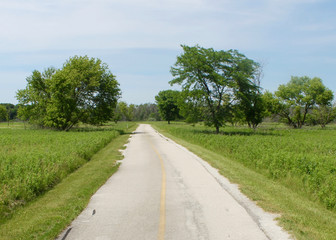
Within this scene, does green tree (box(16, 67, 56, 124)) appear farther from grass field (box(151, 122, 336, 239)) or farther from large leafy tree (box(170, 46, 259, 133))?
grass field (box(151, 122, 336, 239))

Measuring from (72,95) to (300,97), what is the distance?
51.1 meters

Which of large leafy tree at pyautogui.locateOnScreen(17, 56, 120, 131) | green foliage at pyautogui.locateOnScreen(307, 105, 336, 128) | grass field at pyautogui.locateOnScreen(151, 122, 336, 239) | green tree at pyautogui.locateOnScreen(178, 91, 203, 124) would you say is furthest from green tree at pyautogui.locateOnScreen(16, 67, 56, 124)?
green foliage at pyautogui.locateOnScreen(307, 105, 336, 128)

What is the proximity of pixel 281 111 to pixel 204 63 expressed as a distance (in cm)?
3367

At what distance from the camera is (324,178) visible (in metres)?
10.3

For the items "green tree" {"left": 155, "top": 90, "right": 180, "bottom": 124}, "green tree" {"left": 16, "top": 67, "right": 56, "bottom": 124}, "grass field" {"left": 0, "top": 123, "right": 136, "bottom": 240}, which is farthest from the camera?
"green tree" {"left": 155, "top": 90, "right": 180, "bottom": 124}

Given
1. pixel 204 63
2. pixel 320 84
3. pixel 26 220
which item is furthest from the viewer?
pixel 320 84

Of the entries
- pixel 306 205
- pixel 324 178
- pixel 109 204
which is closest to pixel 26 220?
pixel 109 204

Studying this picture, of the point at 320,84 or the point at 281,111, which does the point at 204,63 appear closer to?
the point at 281,111

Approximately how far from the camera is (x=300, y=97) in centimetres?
6475

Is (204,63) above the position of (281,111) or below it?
above

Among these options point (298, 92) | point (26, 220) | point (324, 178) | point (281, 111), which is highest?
point (298, 92)

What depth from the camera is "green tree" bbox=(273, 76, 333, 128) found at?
6369 cm

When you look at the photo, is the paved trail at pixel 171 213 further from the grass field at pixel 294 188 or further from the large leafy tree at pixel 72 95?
the large leafy tree at pixel 72 95

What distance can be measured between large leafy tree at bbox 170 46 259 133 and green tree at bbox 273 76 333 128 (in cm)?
2626
